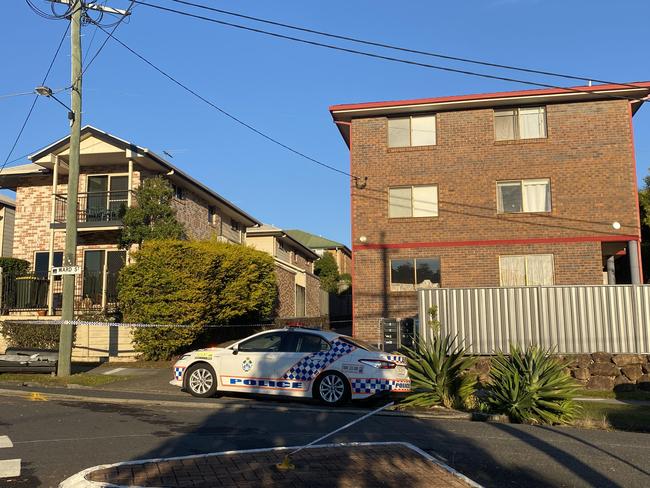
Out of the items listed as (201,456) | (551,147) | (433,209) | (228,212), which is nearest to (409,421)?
(201,456)

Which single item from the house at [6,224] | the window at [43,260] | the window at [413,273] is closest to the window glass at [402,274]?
the window at [413,273]

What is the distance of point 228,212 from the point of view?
30.4m

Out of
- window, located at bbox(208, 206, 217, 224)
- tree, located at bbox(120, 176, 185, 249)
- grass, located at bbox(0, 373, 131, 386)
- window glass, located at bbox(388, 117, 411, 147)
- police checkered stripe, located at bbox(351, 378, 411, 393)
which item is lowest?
grass, located at bbox(0, 373, 131, 386)

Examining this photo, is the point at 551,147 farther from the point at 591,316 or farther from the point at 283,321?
the point at 283,321

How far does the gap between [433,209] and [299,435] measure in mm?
14978

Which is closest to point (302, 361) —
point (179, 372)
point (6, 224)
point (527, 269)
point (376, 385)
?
point (376, 385)

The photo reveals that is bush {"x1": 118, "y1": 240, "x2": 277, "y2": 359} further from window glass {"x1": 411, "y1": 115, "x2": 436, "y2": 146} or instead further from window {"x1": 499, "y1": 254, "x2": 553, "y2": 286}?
window {"x1": 499, "y1": 254, "x2": 553, "y2": 286}

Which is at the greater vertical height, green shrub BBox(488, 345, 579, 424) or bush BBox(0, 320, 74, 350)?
bush BBox(0, 320, 74, 350)

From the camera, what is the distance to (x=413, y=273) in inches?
855

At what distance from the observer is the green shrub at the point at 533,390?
9.68 metres

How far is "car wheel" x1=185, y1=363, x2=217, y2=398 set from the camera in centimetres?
1206

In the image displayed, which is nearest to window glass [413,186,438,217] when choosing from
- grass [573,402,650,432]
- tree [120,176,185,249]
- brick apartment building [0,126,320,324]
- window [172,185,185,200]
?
brick apartment building [0,126,320,324]

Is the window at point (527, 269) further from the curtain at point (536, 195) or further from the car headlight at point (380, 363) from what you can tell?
the car headlight at point (380, 363)

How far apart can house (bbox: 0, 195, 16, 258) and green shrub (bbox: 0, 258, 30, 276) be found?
19.9ft
